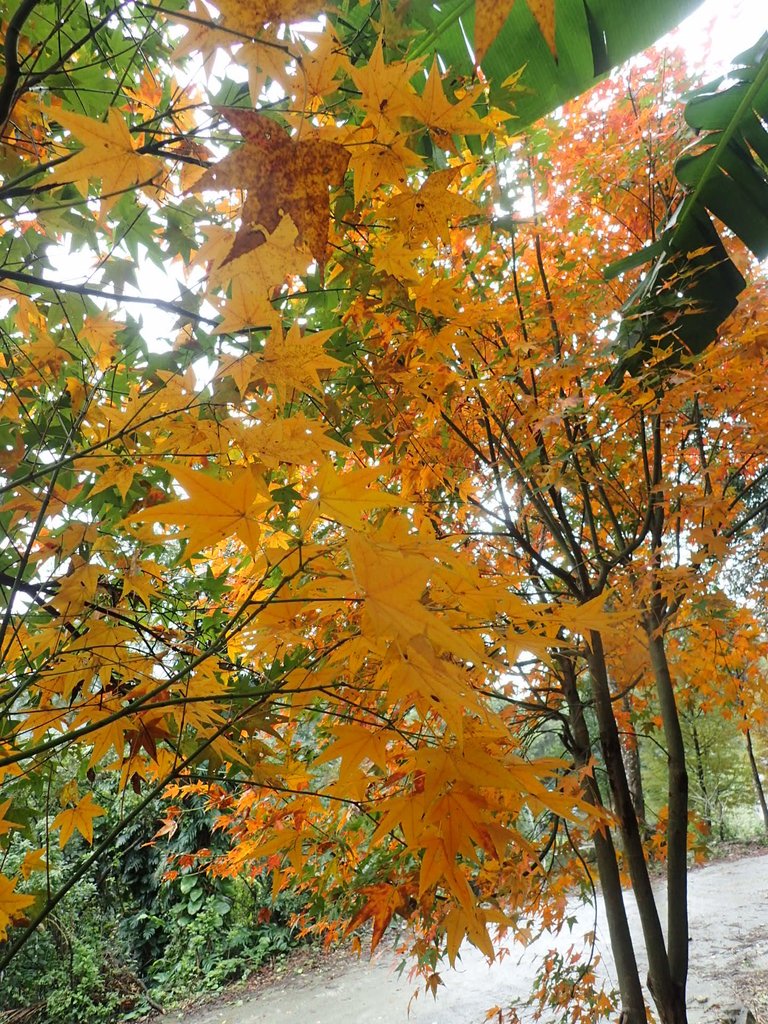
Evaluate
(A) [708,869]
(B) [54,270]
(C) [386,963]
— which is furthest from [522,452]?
(A) [708,869]

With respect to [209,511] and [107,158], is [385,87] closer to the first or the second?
[107,158]

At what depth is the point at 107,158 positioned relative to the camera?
694mm

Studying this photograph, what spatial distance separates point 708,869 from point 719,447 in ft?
36.3

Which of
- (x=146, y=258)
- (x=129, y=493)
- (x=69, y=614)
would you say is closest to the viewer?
(x=69, y=614)

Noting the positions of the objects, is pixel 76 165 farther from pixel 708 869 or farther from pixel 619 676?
pixel 708 869

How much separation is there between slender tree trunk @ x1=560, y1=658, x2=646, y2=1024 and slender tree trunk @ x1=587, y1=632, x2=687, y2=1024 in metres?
0.07

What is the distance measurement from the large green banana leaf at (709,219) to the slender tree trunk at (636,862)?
1.13 m

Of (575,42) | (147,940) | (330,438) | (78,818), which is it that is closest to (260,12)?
(330,438)

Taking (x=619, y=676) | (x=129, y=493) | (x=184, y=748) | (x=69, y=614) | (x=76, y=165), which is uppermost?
(x=76, y=165)

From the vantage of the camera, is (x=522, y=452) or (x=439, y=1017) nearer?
(x=522, y=452)

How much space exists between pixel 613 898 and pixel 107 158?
2718mm

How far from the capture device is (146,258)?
4.82ft

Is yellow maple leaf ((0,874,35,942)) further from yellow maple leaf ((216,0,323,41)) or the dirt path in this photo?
the dirt path

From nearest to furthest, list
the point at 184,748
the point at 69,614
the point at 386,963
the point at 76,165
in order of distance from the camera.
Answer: the point at 76,165 → the point at 69,614 → the point at 184,748 → the point at 386,963
